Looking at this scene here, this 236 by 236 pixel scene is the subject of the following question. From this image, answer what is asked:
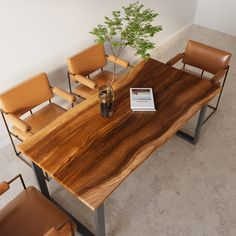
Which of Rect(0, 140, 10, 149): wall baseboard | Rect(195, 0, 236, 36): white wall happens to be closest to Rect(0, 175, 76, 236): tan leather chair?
Rect(0, 140, 10, 149): wall baseboard

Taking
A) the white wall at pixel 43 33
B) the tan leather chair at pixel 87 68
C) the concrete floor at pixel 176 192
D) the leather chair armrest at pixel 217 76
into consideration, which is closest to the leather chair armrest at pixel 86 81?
the tan leather chair at pixel 87 68

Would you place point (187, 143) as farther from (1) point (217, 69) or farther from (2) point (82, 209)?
(2) point (82, 209)

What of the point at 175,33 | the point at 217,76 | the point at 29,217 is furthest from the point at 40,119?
the point at 175,33

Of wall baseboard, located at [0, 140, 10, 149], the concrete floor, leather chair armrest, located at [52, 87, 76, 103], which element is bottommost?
the concrete floor

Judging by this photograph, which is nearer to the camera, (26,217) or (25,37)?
(26,217)

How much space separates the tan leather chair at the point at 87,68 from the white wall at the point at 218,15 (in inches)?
115

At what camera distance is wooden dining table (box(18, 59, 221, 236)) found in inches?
68.3

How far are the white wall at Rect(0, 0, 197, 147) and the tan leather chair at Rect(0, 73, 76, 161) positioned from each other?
12.0 inches

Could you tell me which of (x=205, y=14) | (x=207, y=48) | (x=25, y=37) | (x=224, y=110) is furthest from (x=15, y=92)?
(x=205, y=14)

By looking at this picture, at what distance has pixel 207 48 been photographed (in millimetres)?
3029

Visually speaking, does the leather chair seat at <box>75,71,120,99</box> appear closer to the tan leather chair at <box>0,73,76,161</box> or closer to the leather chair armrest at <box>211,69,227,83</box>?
the tan leather chair at <box>0,73,76,161</box>

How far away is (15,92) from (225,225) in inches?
81.9

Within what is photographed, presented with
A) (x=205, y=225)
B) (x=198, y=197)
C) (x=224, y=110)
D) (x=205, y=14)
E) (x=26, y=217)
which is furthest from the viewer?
(x=205, y=14)

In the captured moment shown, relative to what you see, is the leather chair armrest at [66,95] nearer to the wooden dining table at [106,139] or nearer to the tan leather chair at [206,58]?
the wooden dining table at [106,139]
